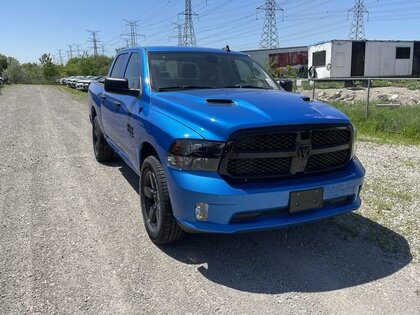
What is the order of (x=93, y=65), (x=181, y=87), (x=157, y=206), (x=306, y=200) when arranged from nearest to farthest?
(x=306, y=200)
(x=157, y=206)
(x=181, y=87)
(x=93, y=65)

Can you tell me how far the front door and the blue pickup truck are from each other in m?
30.1

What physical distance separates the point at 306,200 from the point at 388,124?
26.5 feet

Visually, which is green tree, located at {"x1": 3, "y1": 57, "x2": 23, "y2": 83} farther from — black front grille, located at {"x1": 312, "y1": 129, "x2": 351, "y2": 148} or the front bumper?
black front grille, located at {"x1": 312, "y1": 129, "x2": 351, "y2": 148}

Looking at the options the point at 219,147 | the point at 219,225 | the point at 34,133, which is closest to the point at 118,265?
the point at 219,225

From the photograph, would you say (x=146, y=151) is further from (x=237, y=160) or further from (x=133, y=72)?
(x=133, y=72)

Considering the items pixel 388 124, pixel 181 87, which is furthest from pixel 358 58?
pixel 181 87

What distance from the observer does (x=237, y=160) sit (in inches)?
125

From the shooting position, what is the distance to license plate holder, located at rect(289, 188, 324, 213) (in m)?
3.24

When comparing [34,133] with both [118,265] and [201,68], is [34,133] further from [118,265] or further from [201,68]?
[118,265]

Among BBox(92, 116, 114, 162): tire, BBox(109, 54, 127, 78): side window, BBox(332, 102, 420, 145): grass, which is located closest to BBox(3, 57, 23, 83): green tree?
BBox(332, 102, 420, 145): grass

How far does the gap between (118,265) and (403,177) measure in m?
4.66

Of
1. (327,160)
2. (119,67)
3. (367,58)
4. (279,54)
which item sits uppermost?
(279,54)

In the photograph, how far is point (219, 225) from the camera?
125 inches

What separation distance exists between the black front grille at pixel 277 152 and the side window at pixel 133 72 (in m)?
1.89
